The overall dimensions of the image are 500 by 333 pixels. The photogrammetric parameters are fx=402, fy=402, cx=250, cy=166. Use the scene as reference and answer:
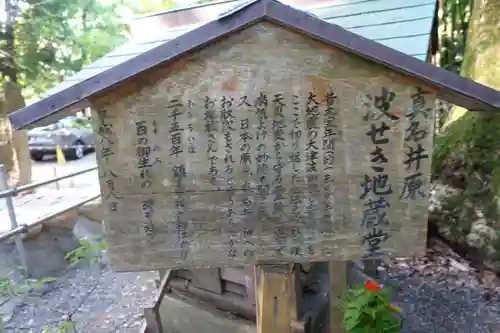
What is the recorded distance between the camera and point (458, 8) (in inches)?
255

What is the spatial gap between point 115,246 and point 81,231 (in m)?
4.78

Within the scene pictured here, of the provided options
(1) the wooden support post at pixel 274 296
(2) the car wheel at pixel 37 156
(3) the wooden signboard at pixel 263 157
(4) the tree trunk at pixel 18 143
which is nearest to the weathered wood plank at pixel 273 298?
(1) the wooden support post at pixel 274 296

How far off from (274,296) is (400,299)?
2.62m

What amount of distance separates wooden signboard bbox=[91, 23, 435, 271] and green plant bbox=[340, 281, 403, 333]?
478 mm

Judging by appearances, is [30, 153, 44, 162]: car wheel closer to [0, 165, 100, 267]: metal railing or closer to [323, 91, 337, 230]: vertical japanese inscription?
[0, 165, 100, 267]: metal railing

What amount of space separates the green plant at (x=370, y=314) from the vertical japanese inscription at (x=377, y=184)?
1.55 feet

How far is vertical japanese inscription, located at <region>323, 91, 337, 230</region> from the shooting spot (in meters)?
1.75

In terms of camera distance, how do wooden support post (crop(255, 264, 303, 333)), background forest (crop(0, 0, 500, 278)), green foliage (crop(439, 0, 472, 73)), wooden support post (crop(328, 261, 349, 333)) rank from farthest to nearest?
green foliage (crop(439, 0, 472, 73)) → background forest (crop(0, 0, 500, 278)) → wooden support post (crop(328, 261, 349, 333)) → wooden support post (crop(255, 264, 303, 333))

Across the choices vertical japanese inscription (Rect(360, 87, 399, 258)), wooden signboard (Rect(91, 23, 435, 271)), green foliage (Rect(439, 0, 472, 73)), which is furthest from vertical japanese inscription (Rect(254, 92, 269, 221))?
green foliage (Rect(439, 0, 472, 73))

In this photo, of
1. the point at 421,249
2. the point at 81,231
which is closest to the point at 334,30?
the point at 421,249

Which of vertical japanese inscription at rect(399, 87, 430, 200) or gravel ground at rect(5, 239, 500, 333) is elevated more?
vertical japanese inscription at rect(399, 87, 430, 200)

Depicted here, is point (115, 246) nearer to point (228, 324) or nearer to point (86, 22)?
point (228, 324)

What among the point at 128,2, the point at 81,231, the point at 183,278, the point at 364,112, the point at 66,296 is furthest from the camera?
the point at 128,2

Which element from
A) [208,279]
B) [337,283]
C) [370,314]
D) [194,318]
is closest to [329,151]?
[370,314]
